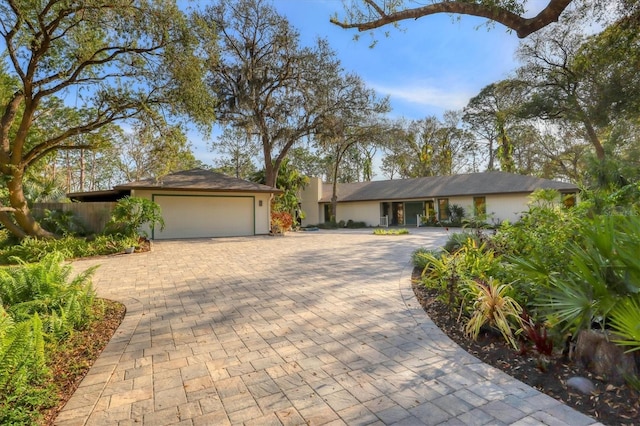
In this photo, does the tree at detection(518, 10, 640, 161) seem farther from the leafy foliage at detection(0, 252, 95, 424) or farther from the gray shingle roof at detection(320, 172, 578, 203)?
the leafy foliage at detection(0, 252, 95, 424)

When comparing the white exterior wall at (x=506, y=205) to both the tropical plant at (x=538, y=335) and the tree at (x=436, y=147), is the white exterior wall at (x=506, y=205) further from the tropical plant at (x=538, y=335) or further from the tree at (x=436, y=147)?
the tropical plant at (x=538, y=335)

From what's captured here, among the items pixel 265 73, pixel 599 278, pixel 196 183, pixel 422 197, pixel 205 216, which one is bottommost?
pixel 599 278

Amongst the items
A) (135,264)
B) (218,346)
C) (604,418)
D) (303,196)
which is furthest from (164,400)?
(303,196)

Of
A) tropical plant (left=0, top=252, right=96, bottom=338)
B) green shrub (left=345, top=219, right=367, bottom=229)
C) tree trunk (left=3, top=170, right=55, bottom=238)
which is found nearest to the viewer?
tropical plant (left=0, top=252, right=96, bottom=338)

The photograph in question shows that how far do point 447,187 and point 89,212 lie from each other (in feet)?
69.3

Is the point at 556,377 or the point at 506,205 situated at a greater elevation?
the point at 506,205

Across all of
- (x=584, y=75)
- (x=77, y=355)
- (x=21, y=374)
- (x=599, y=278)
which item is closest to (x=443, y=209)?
(x=584, y=75)

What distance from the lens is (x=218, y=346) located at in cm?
342

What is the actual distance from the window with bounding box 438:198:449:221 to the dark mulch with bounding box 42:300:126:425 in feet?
73.1

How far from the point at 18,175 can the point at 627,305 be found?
44.8 ft

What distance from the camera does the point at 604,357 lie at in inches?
101

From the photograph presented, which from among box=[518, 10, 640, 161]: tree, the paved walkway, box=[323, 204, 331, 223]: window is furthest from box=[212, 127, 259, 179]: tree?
the paved walkway

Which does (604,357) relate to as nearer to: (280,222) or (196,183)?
(196,183)

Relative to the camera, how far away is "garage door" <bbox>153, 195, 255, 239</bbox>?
14.8 metres
